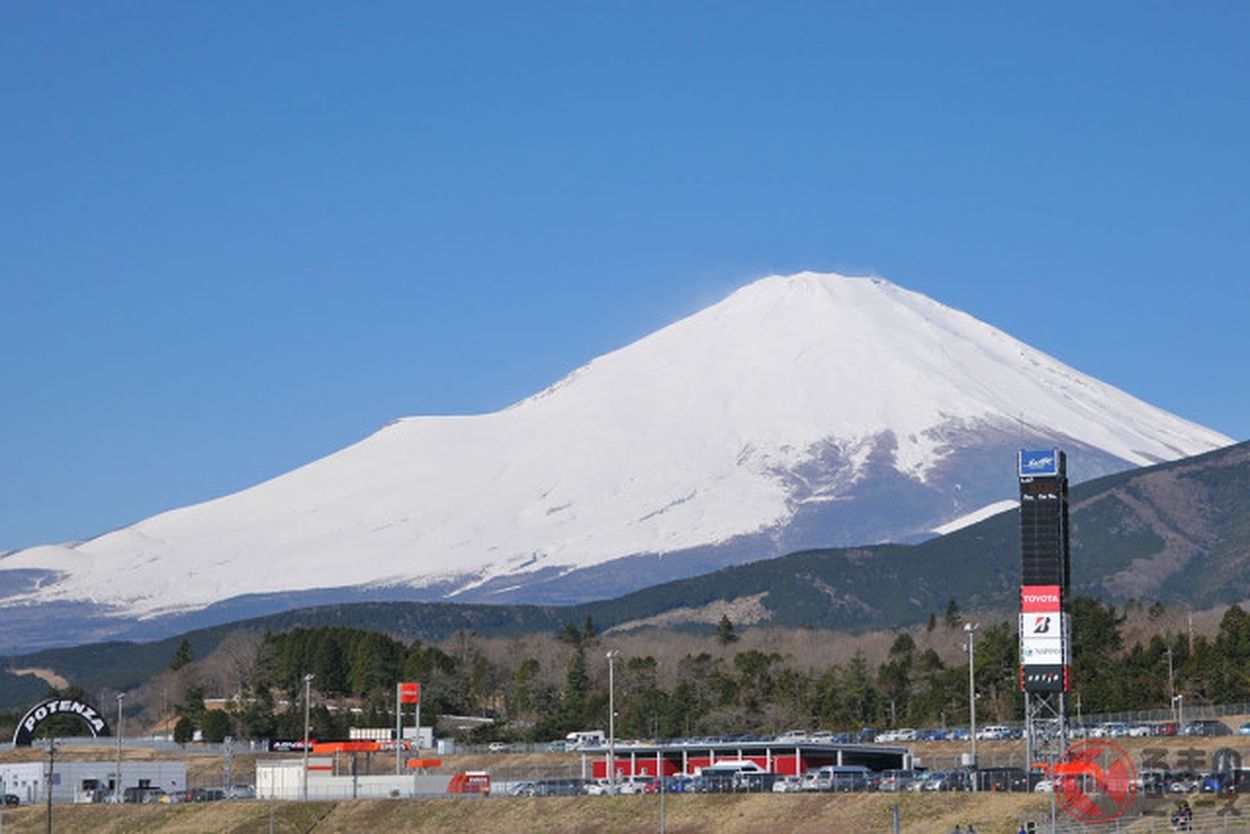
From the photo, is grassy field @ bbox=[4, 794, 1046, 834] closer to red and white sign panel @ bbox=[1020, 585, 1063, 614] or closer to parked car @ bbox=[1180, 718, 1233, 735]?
red and white sign panel @ bbox=[1020, 585, 1063, 614]

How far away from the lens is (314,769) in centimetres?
15700

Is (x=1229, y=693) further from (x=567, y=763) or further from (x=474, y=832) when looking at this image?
(x=474, y=832)

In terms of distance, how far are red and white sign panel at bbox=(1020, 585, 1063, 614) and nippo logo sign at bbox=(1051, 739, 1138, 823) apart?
35.4 feet

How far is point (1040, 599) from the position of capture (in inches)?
5054

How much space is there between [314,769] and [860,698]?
190 ft

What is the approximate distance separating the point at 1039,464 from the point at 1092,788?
25.8 meters

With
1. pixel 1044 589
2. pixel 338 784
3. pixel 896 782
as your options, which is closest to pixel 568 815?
pixel 896 782

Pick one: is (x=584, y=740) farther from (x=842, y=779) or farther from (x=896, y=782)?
(x=896, y=782)

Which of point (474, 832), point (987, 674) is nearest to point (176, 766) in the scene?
point (474, 832)

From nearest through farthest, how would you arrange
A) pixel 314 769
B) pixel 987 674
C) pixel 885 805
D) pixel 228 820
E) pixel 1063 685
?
pixel 885 805, pixel 1063 685, pixel 228 820, pixel 314 769, pixel 987 674

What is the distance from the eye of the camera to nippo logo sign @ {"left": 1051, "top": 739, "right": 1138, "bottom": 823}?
10512 cm

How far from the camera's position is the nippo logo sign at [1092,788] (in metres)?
105

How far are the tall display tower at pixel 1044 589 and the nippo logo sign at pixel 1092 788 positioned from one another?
7.75 m

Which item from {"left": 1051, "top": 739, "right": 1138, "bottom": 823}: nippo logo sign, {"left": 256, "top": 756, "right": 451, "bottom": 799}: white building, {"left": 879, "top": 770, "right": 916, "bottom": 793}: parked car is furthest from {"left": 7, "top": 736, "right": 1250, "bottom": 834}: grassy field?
{"left": 256, "top": 756, "right": 451, "bottom": 799}: white building
